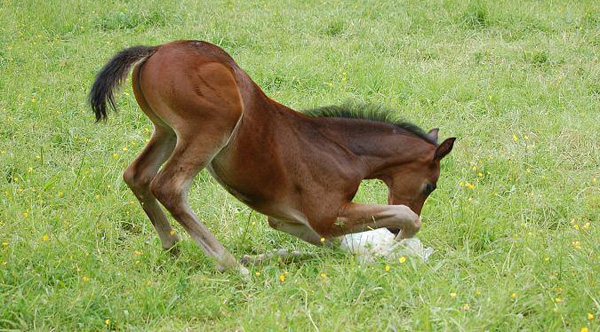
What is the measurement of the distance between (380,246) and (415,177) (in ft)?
1.65

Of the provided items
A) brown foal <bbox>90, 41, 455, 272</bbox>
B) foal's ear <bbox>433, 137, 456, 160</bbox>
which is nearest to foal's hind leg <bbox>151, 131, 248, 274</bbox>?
brown foal <bbox>90, 41, 455, 272</bbox>

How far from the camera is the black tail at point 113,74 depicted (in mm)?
4992

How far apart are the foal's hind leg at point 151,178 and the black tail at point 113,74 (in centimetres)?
40

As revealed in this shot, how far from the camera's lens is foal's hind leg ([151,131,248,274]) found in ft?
Answer: 16.1

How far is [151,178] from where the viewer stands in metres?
5.33

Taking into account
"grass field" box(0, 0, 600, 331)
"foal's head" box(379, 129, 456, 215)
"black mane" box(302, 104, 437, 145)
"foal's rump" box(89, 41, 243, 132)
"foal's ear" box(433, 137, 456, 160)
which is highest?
"foal's rump" box(89, 41, 243, 132)

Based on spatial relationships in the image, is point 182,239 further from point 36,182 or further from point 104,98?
point 36,182

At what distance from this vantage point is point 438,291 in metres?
4.54

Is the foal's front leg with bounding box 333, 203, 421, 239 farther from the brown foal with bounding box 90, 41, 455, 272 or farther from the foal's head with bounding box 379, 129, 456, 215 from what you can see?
the foal's head with bounding box 379, 129, 456, 215

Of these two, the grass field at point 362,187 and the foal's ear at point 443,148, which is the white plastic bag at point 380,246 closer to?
the grass field at point 362,187

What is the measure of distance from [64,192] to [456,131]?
11.2ft

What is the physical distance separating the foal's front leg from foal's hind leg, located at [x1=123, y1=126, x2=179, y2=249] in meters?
1.07

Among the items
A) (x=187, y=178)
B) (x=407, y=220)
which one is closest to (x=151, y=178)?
(x=187, y=178)

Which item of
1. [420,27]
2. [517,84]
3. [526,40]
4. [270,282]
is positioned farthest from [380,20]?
[270,282]
